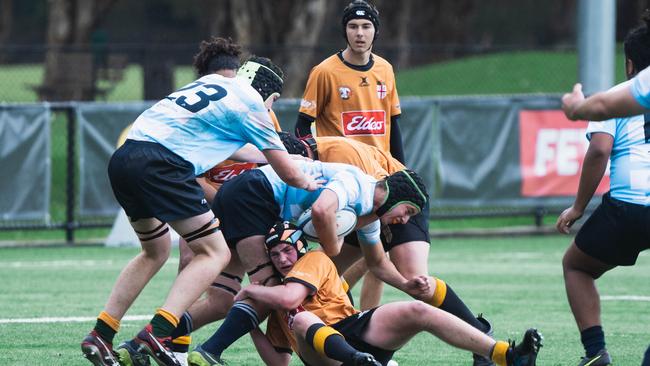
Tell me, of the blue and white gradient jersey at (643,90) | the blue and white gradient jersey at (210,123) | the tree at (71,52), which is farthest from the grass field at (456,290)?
the tree at (71,52)

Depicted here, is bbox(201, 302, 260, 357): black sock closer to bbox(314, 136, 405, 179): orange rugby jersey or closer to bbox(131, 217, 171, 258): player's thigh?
bbox(131, 217, 171, 258): player's thigh

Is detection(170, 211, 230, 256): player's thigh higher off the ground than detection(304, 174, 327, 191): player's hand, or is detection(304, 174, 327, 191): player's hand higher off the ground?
detection(304, 174, 327, 191): player's hand

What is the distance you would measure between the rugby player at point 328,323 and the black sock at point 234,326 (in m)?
0.06

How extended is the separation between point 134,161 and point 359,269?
2.08 meters

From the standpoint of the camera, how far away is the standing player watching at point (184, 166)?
275 inches

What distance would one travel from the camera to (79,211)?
1587 centimetres

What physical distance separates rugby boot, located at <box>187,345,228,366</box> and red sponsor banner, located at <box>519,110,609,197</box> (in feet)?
32.8

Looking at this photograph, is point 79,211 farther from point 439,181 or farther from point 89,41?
point 89,41

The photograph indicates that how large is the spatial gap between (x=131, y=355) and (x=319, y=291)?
3.56ft

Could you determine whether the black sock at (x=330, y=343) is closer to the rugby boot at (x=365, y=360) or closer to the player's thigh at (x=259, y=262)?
the rugby boot at (x=365, y=360)

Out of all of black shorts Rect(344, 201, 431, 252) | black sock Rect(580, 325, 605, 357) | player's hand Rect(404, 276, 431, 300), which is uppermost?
black shorts Rect(344, 201, 431, 252)

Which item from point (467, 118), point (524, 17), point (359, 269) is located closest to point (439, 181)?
point (467, 118)

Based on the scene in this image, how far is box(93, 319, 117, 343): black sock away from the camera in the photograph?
7270 mm

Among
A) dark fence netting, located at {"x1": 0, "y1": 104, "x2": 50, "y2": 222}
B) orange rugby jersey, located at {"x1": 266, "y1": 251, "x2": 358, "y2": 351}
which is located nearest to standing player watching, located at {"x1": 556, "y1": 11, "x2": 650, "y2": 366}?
orange rugby jersey, located at {"x1": 266, "y1": 251, "x2": 358, "y2": 351}
